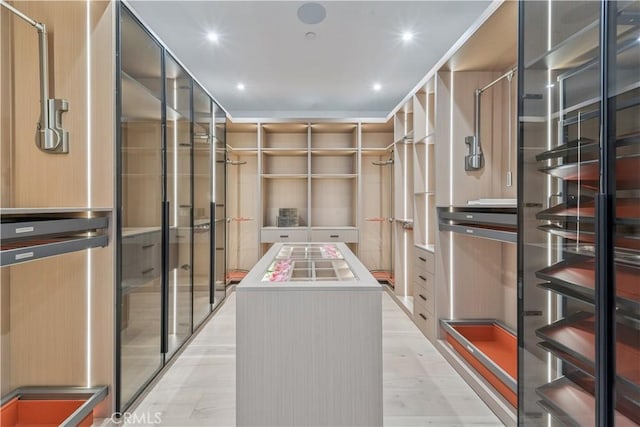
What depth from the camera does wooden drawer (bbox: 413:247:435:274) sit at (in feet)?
10.1

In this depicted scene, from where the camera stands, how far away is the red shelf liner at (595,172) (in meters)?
1.15

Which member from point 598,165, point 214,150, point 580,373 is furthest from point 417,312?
point 214,150

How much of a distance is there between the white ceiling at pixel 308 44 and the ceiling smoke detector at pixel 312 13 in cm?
4

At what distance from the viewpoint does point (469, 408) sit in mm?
2070

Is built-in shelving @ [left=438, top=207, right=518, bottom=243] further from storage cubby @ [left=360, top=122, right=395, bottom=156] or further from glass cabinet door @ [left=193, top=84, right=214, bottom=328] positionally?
storage cubby @ [left=360, top=122, right=395, bottom=156]

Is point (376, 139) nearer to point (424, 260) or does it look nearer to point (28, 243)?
point (424, 260)

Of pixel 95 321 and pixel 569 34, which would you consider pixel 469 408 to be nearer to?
pixel 569 34

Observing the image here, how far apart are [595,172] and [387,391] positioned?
1728mm

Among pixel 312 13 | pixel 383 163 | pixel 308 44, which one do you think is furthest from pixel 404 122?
pixel 312 13

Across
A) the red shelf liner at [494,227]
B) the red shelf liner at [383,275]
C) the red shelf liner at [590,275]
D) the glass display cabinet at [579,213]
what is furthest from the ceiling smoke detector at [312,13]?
the red shelf liner at [383,275]

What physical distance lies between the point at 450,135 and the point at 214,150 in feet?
7.86

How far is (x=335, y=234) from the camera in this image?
A: 482 cm

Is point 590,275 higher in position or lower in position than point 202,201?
lower

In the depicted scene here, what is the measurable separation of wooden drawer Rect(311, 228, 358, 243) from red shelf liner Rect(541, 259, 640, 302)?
328cm
